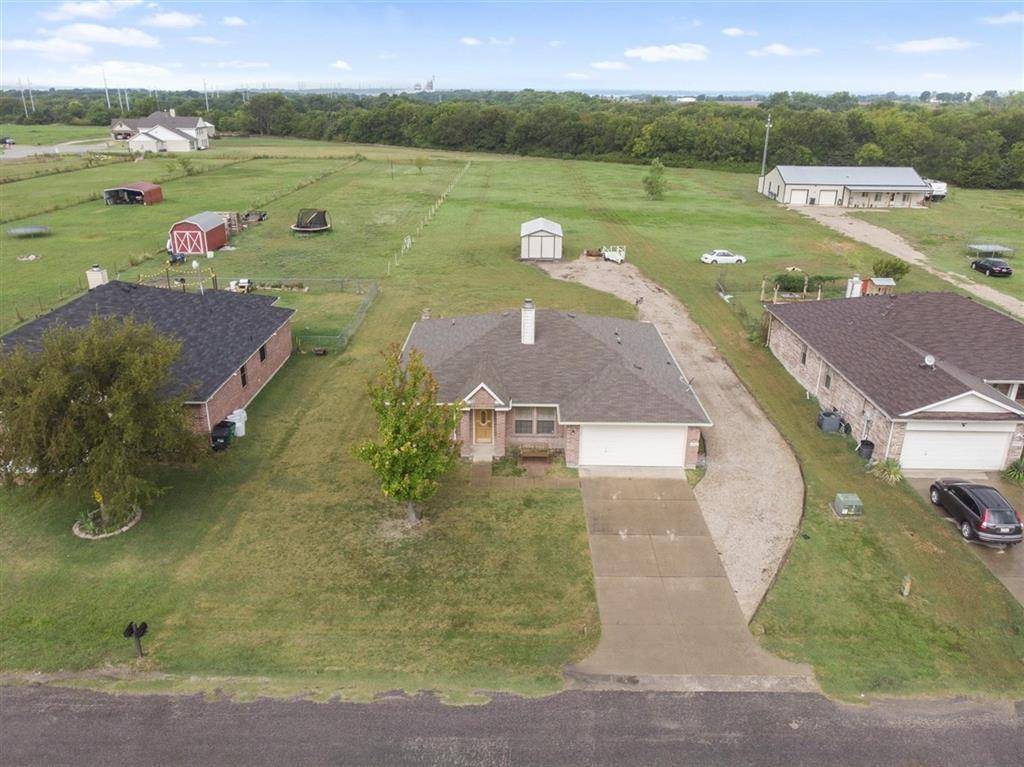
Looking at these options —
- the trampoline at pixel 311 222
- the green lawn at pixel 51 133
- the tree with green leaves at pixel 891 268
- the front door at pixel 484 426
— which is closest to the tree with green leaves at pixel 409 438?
the front door at pixel 484 426

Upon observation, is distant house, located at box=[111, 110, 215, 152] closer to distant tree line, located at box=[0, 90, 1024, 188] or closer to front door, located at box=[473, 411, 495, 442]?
distant tree line, located at box=[0, 90, 1024, 188]

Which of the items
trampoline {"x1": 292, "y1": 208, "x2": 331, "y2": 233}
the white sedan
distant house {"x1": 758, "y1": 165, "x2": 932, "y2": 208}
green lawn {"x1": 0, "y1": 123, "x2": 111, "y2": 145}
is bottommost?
the white sedan

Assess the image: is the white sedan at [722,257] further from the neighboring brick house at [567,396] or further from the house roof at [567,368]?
the neighboring brick house at [567,396]

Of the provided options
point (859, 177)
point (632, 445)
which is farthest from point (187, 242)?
point (859, 177)

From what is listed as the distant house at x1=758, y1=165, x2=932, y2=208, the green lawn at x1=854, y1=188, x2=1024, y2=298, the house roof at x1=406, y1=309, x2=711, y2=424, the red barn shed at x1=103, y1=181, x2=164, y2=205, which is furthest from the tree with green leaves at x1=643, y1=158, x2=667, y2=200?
the house roof at x1=406, y1=309, x2=711, y2=424

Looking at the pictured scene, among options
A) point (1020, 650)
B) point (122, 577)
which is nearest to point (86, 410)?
point (122, 577)

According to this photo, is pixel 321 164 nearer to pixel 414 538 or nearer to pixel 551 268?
pixel 551 268
